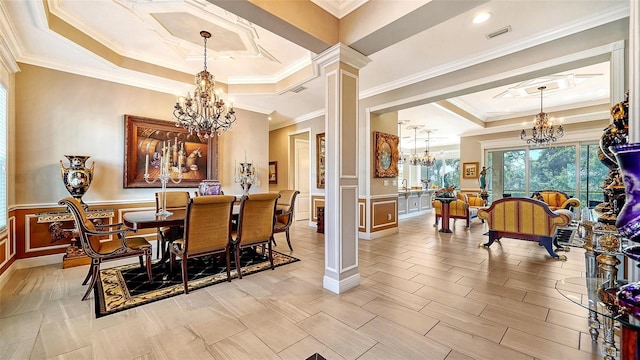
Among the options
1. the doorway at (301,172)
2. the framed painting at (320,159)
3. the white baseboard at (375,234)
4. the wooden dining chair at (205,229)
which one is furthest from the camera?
the doorway at (301,172)

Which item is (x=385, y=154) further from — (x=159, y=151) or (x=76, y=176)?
(x=76, y=176)

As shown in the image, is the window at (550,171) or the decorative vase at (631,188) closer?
the decorative vase at (631,188)

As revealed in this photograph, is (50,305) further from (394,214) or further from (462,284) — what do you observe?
(394,214)

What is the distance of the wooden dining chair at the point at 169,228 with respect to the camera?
3213mm

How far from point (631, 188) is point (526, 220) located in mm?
3921

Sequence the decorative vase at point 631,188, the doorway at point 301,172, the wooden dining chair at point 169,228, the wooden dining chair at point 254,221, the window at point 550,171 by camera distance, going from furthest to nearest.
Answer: the doorway at point 301,172 → the window at point 550,171 → the wooden dining chair at point 169,228 → the wooden dining chair at point 254,221 → the decorative vase at point 631,188

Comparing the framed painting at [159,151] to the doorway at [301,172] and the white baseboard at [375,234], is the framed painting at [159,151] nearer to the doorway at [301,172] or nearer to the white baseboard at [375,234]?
the doorway at [301,172]

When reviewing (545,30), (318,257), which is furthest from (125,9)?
(545,30)

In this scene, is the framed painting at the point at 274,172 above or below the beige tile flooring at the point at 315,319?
above

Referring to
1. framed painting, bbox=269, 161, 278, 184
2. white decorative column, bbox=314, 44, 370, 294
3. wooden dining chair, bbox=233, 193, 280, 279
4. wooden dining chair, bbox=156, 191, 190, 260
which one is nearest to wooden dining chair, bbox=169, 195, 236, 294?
wooden dining chair, bbox=233, 193, 280, 279

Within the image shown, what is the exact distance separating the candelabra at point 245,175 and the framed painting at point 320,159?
1695 mm

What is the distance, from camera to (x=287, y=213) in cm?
414

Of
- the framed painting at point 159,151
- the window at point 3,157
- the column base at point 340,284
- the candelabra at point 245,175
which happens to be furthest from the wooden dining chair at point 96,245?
the candelabra at point 245,175

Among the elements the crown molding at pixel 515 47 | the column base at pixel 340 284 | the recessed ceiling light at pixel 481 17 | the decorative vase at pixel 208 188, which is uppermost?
the recessed ceiling light at pixel 481 17
